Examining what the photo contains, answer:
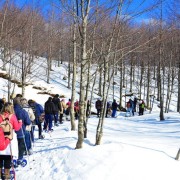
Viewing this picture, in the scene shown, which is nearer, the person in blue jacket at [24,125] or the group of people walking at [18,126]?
the group of people walking at [18,126]

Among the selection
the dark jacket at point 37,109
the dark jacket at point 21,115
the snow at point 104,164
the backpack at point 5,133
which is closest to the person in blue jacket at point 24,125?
the dark jacket at point 21,115

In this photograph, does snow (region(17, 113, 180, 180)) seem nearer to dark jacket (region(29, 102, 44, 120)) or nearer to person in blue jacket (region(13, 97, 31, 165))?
person in blue jacket (region(13, 97, 31, 165))

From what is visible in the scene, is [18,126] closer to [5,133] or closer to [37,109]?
[5,133]

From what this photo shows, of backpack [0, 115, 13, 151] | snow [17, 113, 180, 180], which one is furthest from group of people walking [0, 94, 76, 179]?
snow [17, 113, 180, 180]

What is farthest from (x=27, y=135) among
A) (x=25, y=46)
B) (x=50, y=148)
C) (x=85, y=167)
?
(x=25, y=46)

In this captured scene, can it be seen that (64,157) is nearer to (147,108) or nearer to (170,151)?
(170,151)

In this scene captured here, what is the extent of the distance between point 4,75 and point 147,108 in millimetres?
16467

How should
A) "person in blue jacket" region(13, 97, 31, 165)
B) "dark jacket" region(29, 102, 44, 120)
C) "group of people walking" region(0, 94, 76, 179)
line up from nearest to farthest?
"group of people walking" region(0, 94, 76, 179) < "person in blue jacket" region(13, 97, 31, 165) < "dark jacket" region(29, 102, 44, 120)

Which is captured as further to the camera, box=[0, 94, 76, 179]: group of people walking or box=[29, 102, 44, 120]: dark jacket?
box=[29, 102, 44, 120]: dark jacket

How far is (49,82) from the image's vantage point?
37312 mm

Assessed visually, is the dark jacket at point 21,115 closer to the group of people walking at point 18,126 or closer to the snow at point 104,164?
the group of people walking at point 18,126

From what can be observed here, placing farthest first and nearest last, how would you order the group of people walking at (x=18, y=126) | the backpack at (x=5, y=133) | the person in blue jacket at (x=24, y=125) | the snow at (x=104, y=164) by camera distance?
the person in blue jacket at (x=24, y=125), the snow at (x=104, y=164), the group of people walking at (x=18, y=126), the backpack at (x=5, y=133)

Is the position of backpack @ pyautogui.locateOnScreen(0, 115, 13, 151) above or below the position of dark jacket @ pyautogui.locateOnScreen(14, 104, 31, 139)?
below

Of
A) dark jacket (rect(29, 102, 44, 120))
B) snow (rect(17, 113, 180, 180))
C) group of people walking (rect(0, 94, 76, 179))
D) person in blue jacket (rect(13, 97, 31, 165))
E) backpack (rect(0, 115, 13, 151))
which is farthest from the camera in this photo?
dark jacket (rect(29, 102, 44, 120))
